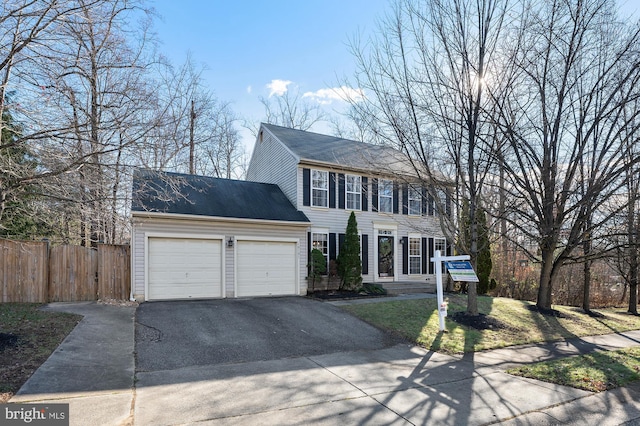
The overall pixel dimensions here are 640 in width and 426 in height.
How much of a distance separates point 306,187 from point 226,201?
10.2 feet

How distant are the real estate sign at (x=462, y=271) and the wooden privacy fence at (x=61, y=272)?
9.22 m

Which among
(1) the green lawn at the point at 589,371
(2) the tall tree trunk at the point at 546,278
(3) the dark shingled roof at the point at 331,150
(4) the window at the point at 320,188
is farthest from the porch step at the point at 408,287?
(1) the green lawn at the point at 589,371

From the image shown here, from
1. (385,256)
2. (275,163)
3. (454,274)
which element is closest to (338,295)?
(385,256)

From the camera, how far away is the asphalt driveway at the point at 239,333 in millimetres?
6449

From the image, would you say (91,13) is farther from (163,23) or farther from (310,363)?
(310,363)

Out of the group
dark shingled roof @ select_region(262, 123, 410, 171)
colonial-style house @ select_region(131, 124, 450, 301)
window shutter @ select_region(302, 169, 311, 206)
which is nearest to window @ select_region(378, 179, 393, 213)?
colonial-style house @ select_region(131, 124, 450, 301)

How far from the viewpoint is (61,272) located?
1038 cm

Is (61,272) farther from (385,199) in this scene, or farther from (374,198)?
(385,199)

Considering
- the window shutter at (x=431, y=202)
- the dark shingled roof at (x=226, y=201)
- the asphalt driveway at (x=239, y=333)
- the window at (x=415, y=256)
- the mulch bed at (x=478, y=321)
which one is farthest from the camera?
the window at (x=415, y=256)

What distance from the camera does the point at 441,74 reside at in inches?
397

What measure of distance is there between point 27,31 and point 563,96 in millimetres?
12248

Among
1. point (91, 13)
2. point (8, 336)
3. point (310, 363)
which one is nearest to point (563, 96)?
point (310, 363)

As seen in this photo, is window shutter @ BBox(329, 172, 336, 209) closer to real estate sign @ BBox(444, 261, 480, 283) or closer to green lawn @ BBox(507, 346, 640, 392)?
real estate sign @ BBox(444, 261, 480, 283)

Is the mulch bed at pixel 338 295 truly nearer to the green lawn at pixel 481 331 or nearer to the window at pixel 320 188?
the green lawn at pixel 481 331
